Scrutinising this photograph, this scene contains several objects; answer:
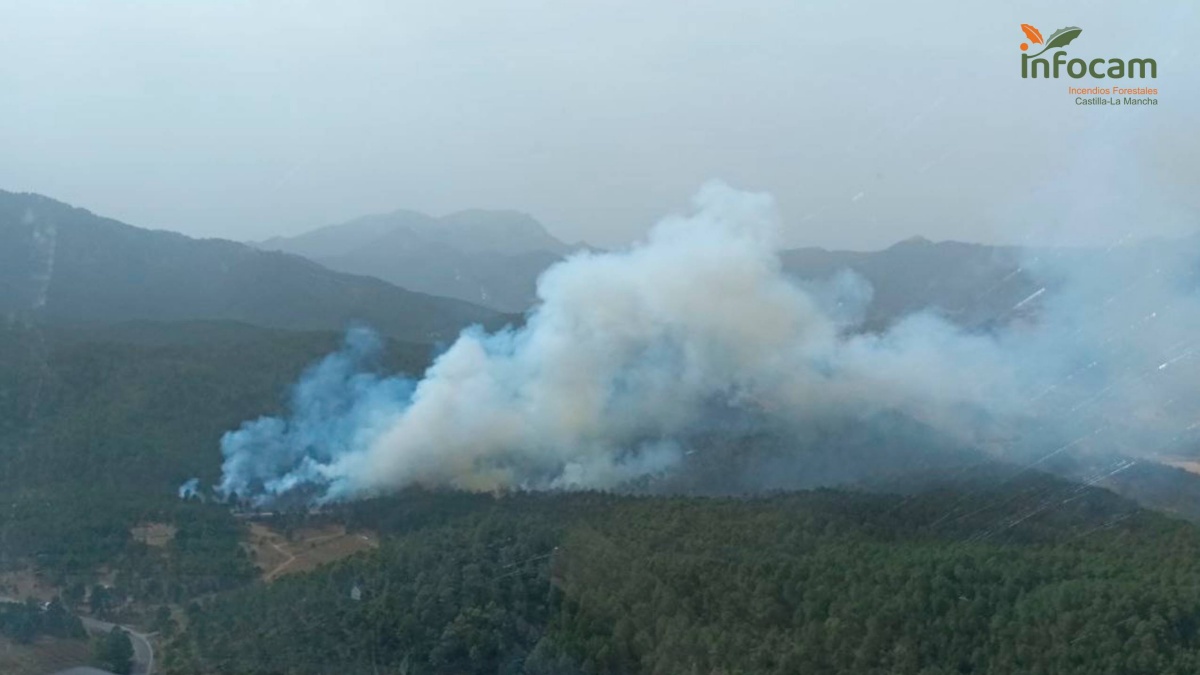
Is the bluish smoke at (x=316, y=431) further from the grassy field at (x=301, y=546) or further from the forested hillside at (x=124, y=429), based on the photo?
the grassy field at (x=301, y=546)

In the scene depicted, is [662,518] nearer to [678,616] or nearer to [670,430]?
[678,616]

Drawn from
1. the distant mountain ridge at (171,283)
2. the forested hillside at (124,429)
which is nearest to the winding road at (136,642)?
the forested hillside at (124,429)

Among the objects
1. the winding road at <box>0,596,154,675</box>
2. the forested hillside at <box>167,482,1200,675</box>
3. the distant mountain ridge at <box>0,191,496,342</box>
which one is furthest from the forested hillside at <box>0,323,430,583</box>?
the forested hillside at <box>167,482,1200,675</box>

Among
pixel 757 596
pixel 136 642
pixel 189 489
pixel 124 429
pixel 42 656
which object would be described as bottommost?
pixel 136 642

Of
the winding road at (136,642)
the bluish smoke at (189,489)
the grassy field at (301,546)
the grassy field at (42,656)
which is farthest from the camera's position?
the bluish smoke at (189,489)

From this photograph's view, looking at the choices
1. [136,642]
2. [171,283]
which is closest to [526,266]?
[171,283]

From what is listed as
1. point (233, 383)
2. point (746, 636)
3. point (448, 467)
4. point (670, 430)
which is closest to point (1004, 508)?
point (746, 636)

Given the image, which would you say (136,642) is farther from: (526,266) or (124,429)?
(526,266)
